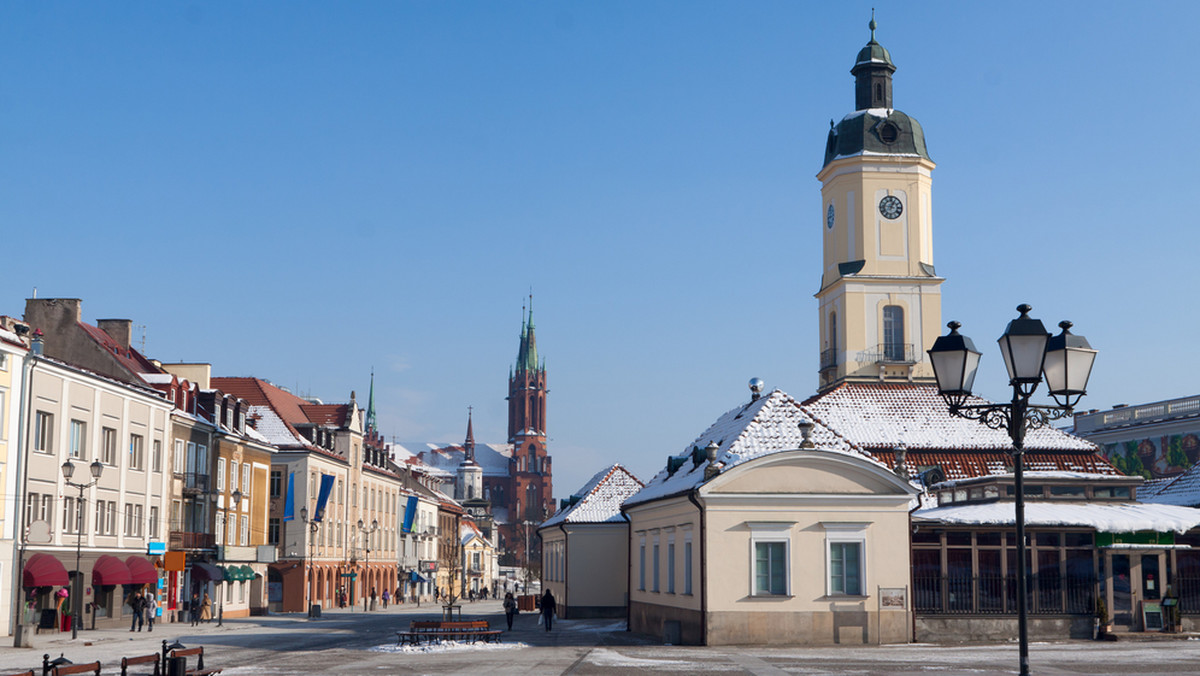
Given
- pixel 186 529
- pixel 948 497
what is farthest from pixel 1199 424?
pixel 186 529

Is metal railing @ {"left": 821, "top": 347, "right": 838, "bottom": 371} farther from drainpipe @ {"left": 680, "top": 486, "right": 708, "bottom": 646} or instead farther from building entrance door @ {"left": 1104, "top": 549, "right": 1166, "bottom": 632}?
drainpipe @ {"left": 680, "top": 486, "right": 708, "bottom": 646}

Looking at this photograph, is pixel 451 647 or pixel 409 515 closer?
pixel 451 647

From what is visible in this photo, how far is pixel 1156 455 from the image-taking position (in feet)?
245

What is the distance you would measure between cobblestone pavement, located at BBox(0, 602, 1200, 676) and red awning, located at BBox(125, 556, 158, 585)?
6.71 meters

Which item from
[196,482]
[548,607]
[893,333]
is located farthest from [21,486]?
[893,333]

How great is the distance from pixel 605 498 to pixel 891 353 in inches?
707

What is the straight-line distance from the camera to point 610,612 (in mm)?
55188

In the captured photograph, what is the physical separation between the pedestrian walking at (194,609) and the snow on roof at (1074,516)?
3150cm

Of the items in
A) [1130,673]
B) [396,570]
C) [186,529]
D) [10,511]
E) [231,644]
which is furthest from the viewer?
[396,570]

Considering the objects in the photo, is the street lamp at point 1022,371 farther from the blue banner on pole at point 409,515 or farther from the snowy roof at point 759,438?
the blue banner on pole at point 409,515

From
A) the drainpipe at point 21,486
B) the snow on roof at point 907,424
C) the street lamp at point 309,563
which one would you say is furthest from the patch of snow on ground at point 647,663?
the street lamp at point 309,563

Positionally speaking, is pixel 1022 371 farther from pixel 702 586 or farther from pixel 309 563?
pixel 309 563

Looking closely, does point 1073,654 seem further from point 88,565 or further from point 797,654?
point 88,565

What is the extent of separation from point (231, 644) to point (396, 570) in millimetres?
64211
